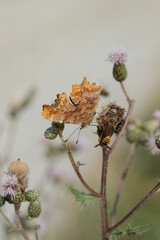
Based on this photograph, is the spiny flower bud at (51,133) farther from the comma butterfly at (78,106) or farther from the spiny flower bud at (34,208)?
the spiny flower bud at (34,208)

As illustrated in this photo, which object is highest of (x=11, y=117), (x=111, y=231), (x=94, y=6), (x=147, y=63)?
(x=94, y=6)

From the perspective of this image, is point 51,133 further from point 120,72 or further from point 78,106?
point 120,72

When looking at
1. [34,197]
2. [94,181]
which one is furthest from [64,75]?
[34,197]

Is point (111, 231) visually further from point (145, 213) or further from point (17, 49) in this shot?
point (17, 49)

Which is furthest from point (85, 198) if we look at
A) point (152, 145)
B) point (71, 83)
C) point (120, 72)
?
point (71, 83)

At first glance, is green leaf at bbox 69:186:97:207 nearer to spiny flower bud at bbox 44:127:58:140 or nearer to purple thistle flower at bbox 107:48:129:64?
spiny flower bud at bbox 44:127:58:140

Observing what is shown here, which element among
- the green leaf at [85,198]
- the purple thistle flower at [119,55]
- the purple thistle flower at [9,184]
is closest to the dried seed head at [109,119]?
Answer: the green leaf at [85,198]

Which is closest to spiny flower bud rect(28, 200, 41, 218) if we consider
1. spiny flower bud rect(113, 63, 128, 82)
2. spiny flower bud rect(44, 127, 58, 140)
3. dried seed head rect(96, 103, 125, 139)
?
spiny flower bud rect(44, 127, 58, 140)
